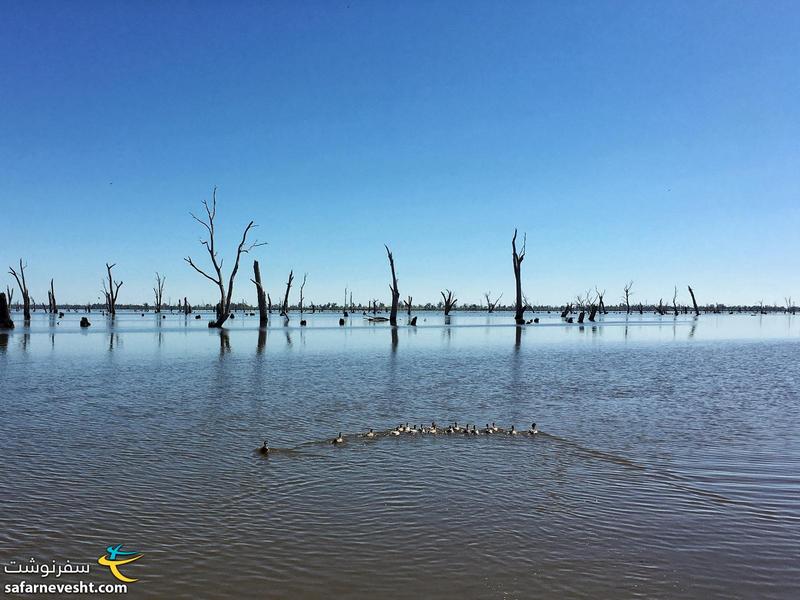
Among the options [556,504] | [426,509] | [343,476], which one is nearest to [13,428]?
[343,476]

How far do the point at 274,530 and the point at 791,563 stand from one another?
4.05 m

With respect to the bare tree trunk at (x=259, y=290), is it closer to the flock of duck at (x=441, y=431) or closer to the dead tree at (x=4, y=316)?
the dead tree at (x=4, y=316)

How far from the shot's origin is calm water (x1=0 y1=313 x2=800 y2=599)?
3.83 metres

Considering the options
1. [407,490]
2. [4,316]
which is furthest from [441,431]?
[4,316]

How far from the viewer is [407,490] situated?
18.4 ft

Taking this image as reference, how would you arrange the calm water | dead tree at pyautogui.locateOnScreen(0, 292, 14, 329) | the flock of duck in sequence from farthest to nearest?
dead tree at pyautogui.locateOnScreen(0, 292, 14, 329) < the flock of duck < the calm water

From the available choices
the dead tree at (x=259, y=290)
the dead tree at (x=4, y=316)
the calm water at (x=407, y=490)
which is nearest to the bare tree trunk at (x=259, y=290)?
the dead tree at (x=259, y=290)

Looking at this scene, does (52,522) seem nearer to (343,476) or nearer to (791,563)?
(343,476)

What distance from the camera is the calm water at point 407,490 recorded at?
151 inches

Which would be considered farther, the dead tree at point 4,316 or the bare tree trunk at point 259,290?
the bare tree trunk at point 259,290

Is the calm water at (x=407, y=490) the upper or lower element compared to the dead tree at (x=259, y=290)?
lower

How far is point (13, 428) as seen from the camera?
7977 millimetres

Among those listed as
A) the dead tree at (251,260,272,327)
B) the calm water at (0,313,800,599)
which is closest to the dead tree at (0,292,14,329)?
the dead tree at (251,260,272,327)

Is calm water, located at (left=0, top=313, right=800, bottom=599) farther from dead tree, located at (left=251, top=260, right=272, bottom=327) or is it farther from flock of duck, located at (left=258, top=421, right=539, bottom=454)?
dead tree, located at (left=251, top=260, right=272, bottom=327)
